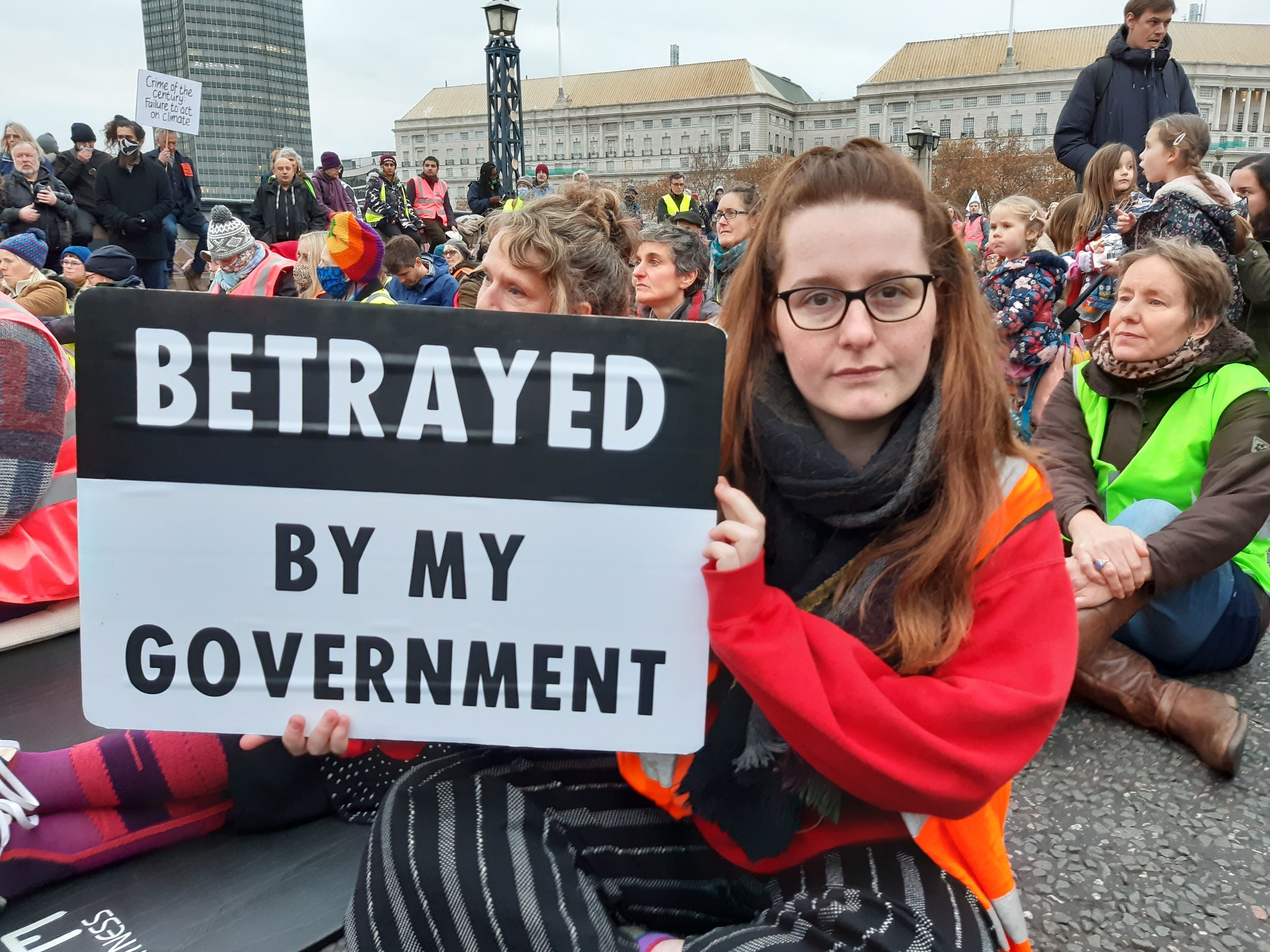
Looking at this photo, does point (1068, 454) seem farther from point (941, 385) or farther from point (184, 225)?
point (184, 225)

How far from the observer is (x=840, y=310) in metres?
1.39

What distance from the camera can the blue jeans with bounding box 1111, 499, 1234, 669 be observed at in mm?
2594

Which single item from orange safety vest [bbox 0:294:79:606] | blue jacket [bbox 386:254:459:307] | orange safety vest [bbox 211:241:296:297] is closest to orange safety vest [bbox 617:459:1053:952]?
orange safety vest [bbox 0:294:79:606]

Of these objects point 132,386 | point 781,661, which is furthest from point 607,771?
point 132,386

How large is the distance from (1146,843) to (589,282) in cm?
188

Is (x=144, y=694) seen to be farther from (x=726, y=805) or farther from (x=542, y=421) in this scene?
(x=726, y=805)

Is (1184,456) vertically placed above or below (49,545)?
above

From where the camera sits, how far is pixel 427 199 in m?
12.7

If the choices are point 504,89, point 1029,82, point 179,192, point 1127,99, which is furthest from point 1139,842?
point 1029,82

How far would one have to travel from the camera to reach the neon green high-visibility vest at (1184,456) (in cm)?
265

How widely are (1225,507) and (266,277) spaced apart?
533 centimetres

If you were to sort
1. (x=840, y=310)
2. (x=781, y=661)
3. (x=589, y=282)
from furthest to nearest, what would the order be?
(x=589, y=282) → (x=840, y=310) → (x=781, y=661)

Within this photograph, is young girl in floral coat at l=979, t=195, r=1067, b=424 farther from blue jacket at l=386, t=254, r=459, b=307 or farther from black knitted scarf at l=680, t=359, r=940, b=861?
blue jacket at l=386, t=254, r=459, b=307

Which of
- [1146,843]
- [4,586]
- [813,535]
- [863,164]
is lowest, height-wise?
[1146,843]
